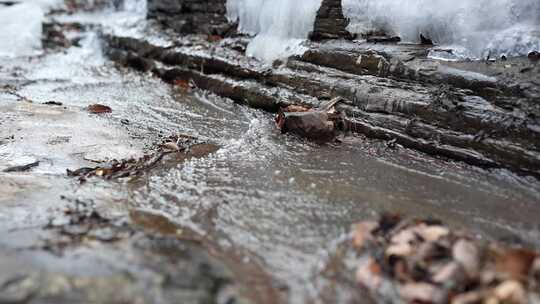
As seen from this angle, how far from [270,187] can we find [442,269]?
1.16 meters

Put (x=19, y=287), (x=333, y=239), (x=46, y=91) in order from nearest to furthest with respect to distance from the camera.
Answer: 1. (x=19, y=287)
2. (x=333, y=239)
3. (x=46, y=91)

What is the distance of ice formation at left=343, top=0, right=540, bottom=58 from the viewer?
3.18 meters

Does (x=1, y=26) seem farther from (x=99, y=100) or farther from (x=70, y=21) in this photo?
(x=99, y=100)

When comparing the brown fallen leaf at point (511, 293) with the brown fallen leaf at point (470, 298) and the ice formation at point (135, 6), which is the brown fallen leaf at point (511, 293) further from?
the ice formation at point (135, 6)

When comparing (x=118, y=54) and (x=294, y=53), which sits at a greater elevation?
(x=294, y=53)

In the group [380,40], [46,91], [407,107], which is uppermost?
[380,40]

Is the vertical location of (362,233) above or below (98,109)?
above

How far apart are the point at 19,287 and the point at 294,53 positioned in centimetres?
372

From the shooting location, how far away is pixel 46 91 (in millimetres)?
5121

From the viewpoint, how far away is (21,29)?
8555 mm

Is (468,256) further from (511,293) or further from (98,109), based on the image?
(98,109)

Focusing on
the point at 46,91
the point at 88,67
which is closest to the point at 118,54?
the point at 88,67

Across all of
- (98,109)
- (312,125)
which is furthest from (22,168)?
(312,125)

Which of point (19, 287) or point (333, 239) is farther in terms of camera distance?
point (333, 239)
